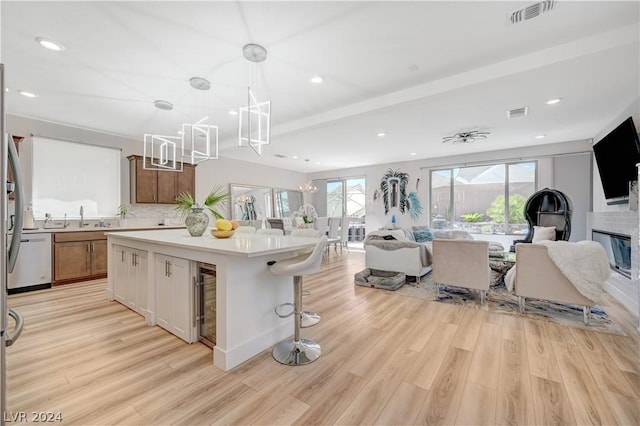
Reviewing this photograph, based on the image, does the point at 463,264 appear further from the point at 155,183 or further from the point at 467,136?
the point at 155,183

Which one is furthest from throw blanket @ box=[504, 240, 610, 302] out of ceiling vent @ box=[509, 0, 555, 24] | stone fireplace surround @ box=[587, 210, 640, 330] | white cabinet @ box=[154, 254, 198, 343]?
white cabinet @ box=[154, 254, 198, 343]

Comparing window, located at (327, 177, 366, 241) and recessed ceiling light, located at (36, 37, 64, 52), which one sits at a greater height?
recessed ceiling light, located at (36, 37, 64, 52)

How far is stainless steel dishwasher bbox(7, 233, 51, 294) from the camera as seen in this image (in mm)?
3740

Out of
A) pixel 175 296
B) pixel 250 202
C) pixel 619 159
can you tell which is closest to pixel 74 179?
pixel 250 202

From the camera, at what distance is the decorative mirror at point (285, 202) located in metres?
8.45

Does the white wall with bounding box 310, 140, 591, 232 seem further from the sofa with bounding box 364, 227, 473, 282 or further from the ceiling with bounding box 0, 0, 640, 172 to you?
the sofa with bounding box 364, 227, 473, 282

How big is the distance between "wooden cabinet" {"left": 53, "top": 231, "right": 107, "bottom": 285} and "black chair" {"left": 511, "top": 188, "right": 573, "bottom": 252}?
738cm

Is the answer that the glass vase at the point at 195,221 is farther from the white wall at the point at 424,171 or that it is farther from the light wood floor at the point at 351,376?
the white wall at the point at 424,171

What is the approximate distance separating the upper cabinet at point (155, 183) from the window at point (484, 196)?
6.14 metres

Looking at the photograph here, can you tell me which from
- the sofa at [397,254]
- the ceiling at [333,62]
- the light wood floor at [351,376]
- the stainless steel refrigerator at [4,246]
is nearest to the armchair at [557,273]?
the light wood floor at [351,376]

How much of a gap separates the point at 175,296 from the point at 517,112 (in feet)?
16.0

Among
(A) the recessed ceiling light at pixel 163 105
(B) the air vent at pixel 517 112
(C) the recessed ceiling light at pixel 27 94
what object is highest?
(A) the recessed ceiling light at pixel 163 105

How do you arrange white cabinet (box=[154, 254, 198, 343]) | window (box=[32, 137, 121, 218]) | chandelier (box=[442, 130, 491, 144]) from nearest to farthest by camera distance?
white cabinet (box=[154, 254, 198, 343]) → window (box=[32, 137, 121, 218]) → chandelier (box=[442, 130, 491, 144])

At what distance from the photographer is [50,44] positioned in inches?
95.8
